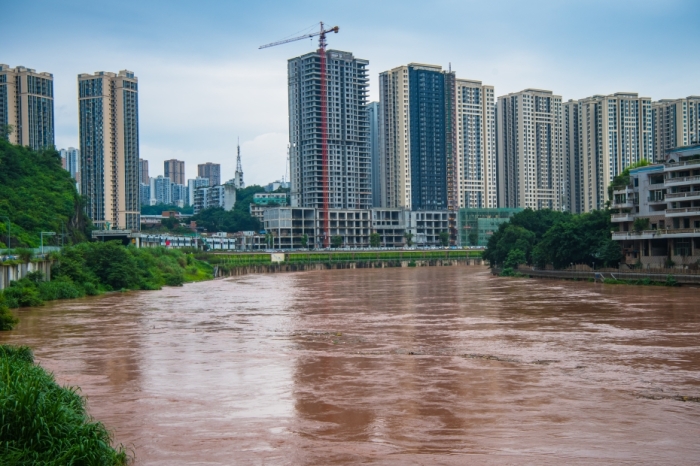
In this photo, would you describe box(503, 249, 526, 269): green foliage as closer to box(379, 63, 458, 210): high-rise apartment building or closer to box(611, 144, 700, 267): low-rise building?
box(611, 144, 700, 267): low-rise building

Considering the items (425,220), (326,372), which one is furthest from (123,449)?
(425,220)

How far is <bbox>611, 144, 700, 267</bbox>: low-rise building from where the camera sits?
50.3 metres

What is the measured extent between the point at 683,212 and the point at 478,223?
85.5 m

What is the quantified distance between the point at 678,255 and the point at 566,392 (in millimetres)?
39038

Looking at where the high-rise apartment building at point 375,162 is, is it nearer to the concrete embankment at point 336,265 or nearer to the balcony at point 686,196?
the concrete embankment at point 336,265

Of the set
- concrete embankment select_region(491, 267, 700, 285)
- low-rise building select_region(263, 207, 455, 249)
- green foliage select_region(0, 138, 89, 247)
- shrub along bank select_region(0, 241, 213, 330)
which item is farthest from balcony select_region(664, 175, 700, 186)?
low-rise building select_region(263, 207, 455, 249)

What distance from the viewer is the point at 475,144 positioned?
14525 cm

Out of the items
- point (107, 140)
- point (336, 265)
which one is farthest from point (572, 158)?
point (107, 140)

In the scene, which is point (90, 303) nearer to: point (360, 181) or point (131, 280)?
point (131, 280)

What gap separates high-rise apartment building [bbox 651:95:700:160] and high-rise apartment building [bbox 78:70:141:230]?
298ft

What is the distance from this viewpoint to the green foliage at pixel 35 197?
6062 centimetres

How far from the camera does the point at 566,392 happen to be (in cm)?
1670

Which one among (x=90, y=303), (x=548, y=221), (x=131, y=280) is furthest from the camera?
(x=548, y=221)

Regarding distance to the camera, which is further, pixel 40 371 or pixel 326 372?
pixel 326 372
